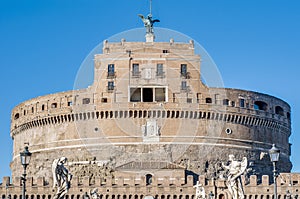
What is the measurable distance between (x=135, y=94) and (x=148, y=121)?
2476 mm

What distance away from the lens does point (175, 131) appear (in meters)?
57.7

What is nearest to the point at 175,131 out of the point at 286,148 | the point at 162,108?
the point at 162,108

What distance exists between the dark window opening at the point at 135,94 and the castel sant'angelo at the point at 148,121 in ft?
0.25

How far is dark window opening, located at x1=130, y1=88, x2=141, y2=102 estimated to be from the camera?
5841 centimetres

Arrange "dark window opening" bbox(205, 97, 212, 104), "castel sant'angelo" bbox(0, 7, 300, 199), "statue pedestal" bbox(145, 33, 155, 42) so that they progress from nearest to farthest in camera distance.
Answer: "castel sant'angelo" bbox(0, 7, 300, 199)
"dark window opening" bbox(205, 97, 212, 104)
"statue pedestal" bbox(145, 33, 155, 42)

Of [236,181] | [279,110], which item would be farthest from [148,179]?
[236,181]

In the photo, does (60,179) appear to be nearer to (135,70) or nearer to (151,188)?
(151,188)

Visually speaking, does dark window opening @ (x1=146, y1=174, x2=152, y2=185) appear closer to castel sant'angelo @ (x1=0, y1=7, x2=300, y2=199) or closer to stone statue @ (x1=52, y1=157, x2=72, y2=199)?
castel sant'angelo @ (x1=0, y1=7, x2=300, y2=199)

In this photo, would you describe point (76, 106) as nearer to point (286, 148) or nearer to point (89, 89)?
point (89, 89)

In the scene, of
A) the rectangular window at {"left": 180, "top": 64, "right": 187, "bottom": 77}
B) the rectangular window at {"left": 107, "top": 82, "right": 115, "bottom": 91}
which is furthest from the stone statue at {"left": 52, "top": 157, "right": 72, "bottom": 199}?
the rectangular window at {"left": 180, "top": 64, "right": 187, "bottom": 77}

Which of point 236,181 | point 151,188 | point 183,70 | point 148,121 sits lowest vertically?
point 236,181

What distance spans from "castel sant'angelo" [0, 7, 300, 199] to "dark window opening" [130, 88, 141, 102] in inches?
3.0

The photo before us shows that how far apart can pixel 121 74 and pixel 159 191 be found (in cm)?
1071

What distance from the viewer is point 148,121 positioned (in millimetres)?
57594
